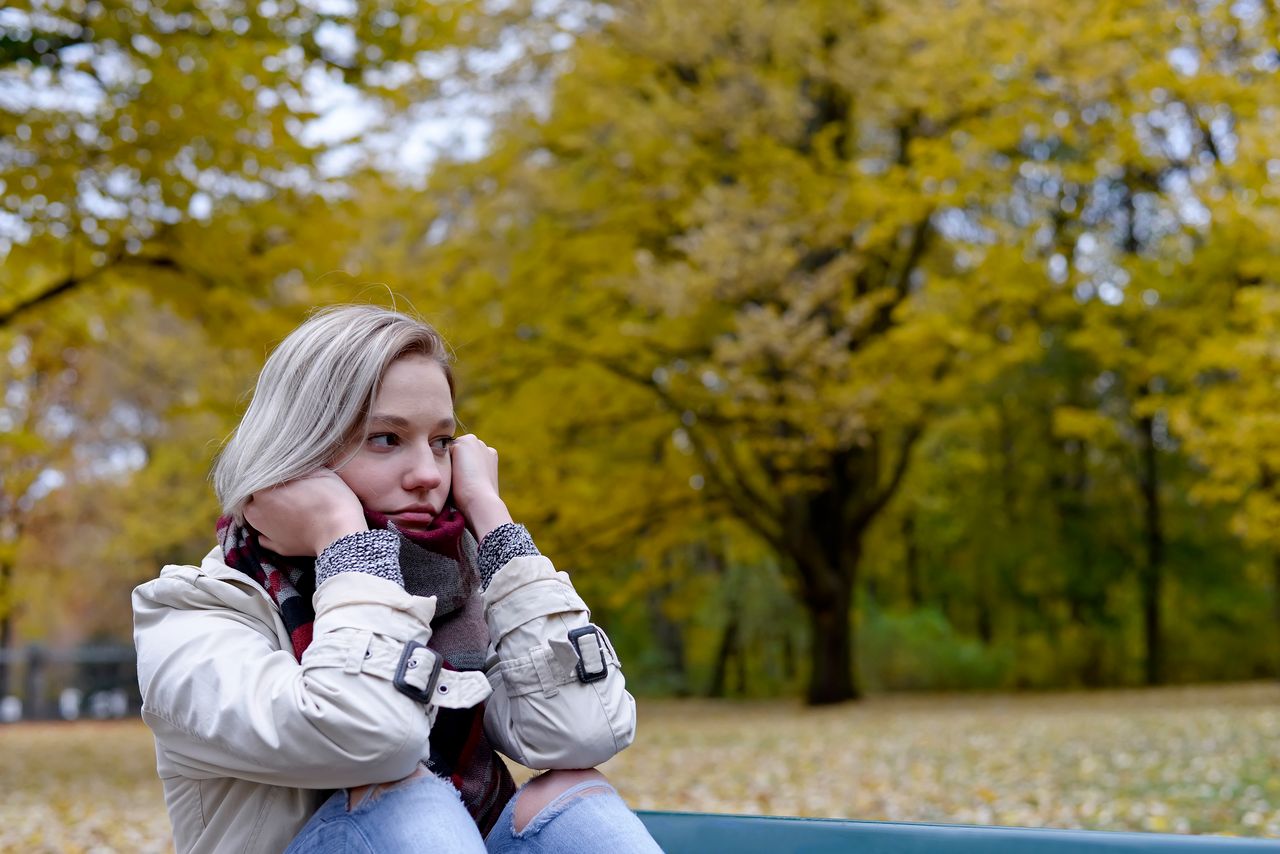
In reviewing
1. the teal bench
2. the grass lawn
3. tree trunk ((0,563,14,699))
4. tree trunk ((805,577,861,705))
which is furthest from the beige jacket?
tree trunk ((0,563,14,699))

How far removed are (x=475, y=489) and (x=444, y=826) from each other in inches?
20.9

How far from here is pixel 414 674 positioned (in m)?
1.52

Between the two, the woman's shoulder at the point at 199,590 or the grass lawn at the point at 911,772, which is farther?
the grass lawn at the point at 911,772

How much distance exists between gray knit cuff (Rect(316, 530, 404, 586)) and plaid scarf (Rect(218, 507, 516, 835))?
7 centimetres

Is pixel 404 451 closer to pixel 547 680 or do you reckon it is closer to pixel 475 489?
pixel 475 489

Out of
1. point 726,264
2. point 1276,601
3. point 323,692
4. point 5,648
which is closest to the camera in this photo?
point 323,692

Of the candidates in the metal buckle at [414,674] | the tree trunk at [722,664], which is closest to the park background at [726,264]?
the tree trunk at [722,664]

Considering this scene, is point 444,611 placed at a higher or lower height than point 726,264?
lower

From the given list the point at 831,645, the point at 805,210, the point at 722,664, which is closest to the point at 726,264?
the point at 805,210

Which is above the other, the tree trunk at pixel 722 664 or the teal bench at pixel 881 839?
the teal bench at pixel 881 839

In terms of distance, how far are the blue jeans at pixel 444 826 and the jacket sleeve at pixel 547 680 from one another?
0.07m

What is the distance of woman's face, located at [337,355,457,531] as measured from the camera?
1748 millimetres

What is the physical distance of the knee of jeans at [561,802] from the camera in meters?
1.66

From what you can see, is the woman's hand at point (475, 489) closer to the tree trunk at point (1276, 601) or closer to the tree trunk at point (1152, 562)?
the tree trunk at point (1152, 562)
